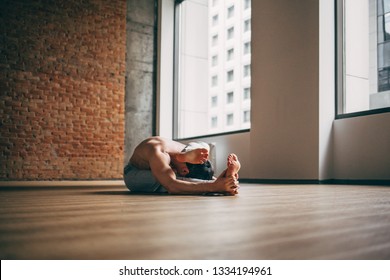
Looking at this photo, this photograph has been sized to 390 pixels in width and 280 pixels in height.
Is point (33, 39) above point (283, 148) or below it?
above

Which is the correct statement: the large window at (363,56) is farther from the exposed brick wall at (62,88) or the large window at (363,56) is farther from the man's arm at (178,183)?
the exposed brick wall at (62,88)

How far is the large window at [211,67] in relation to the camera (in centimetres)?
648

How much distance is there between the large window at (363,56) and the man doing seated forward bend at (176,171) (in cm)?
271

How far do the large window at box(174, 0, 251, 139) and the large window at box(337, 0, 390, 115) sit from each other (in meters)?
1.76

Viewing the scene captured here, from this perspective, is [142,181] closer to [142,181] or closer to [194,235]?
[142,181]

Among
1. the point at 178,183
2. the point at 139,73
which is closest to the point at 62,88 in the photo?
the point at 139,73

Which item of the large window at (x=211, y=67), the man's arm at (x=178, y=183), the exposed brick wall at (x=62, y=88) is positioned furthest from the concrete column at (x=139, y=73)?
the man's arm at (x=178, y=183)

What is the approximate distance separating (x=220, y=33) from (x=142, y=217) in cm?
643

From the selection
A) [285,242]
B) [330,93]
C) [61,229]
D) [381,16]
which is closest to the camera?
[285,242]

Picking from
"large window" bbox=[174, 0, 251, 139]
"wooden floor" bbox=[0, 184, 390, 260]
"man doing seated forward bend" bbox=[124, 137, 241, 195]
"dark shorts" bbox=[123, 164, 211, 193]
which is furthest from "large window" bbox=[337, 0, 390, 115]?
"wooden floor" bbox=[0, 184, 390, 260]

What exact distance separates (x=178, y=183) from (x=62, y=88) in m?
5.05

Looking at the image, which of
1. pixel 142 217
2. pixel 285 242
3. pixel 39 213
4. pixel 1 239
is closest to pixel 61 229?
pixel 1 239

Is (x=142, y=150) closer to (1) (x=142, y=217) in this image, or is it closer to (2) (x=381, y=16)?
(1) (x=142, y=217)

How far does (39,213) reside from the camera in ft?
4.60
